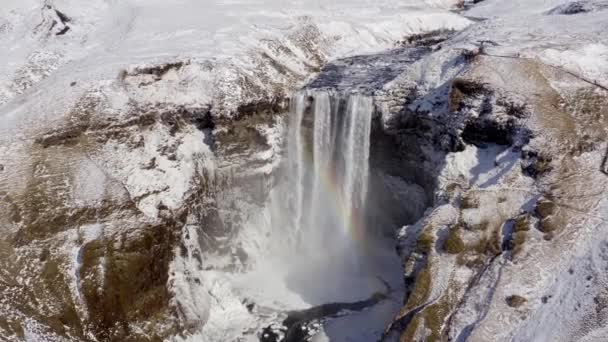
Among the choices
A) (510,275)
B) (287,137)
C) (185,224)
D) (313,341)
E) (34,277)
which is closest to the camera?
(510,275)

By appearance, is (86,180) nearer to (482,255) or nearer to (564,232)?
(482,255)

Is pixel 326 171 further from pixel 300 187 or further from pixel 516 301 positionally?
pixel 516 301

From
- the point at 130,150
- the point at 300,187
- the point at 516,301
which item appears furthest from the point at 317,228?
the point at 516,301

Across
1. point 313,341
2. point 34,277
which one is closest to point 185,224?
point 34,277

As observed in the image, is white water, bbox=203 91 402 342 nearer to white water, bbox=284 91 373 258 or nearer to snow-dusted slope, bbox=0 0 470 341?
white water, bbox=284 91 373 258

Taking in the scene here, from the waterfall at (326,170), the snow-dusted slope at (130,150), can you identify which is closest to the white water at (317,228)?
the waterfall at (326,170)

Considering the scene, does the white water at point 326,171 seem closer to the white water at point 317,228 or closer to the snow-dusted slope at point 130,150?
the white water at point 317,228
